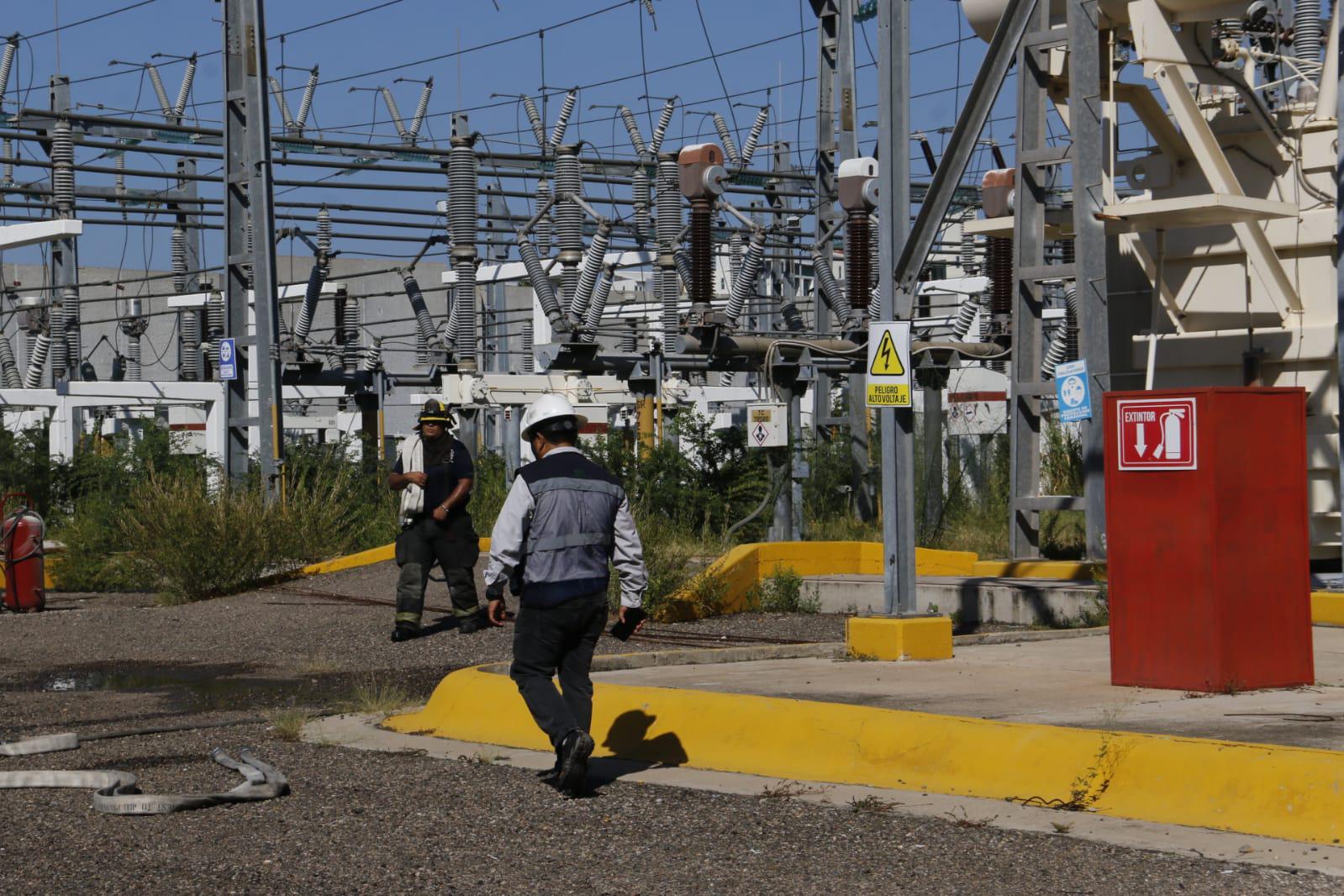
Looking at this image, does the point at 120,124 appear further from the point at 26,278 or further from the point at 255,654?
the point at 26,278

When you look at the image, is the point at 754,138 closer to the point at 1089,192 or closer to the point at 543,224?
the point at 543,224

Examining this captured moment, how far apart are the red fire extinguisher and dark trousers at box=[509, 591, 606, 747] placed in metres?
10.8

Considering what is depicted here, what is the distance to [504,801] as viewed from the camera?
7293 mm

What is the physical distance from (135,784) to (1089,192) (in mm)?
9605

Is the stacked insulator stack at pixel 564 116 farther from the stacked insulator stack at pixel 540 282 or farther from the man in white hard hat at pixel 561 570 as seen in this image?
the man in white hard hat at pixel 561 570

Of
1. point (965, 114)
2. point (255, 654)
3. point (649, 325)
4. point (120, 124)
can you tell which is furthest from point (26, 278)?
point (965, 114)

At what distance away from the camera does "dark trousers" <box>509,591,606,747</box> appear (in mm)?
7500

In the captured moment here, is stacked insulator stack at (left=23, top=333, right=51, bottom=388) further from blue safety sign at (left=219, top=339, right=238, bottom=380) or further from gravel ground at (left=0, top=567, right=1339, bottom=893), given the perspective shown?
gravel ground at (left=0, top=567, right=1339, bottom=893)

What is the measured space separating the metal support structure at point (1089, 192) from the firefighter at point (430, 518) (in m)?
5.09

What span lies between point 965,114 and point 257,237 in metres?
11.2

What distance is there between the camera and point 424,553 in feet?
44.1

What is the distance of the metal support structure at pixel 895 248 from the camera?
1085 cm

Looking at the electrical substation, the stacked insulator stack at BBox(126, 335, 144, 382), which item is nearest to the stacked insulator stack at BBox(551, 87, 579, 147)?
the electrical substation

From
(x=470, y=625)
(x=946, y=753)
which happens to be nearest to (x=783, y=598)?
(x=470, y=625)
